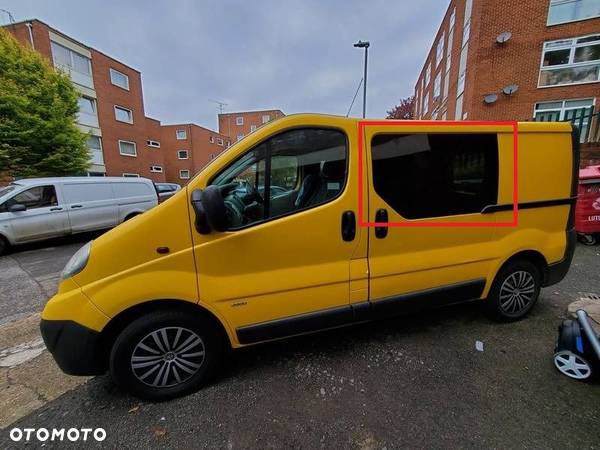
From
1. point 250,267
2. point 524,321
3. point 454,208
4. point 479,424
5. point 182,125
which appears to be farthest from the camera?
point 182,125

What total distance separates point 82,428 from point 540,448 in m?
3.02

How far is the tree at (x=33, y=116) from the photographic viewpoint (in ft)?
33.8

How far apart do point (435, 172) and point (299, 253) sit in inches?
56.1

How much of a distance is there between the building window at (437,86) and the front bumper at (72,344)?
25060mm

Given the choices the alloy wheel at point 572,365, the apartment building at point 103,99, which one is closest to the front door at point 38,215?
the alloy wheel at point 572,365

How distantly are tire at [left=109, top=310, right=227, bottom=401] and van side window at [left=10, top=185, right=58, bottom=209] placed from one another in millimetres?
7019

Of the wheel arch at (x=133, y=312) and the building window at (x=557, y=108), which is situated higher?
the building window at (x=557, y=108)

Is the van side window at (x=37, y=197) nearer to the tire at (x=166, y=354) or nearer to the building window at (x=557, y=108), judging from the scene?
the tire at (x=166, y=354)

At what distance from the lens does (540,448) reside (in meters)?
1.62

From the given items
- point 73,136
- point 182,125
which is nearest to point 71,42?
point 73,136

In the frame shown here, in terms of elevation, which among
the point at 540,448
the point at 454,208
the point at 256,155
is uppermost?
the point at 256,155

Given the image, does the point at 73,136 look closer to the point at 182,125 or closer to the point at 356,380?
the point at 356,380

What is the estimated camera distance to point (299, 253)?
2.11 metres

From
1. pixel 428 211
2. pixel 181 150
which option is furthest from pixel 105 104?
pixel 428 211
